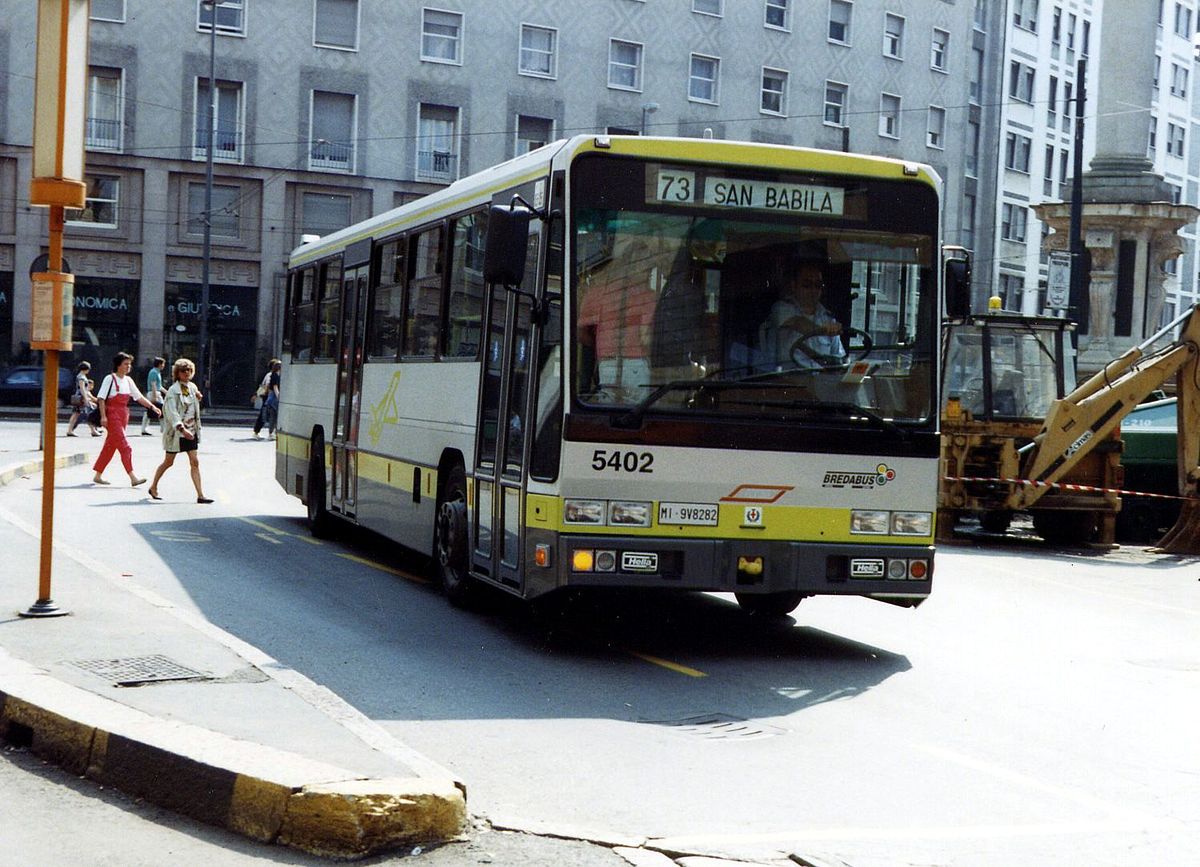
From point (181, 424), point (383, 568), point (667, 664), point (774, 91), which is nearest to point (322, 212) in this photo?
point (774, 91)

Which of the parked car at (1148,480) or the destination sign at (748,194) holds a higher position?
the destination sign at (748,194)

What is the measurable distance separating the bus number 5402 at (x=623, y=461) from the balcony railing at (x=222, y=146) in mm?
40793

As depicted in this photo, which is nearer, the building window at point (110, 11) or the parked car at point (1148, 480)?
the parked car at point (1148, 480)

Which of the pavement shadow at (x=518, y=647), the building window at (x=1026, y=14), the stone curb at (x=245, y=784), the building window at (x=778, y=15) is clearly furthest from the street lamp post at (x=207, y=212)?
the stone curb at (x=245, y=784)

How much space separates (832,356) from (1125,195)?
69.7 feet

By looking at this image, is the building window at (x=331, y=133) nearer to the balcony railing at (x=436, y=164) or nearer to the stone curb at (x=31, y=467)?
the balcony railing at (x=436, y=164)

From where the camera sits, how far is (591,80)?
5291 centimetres

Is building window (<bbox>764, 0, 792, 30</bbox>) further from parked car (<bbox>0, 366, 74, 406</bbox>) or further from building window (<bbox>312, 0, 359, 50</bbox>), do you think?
parked car (<bbox>0, 366, 74, 406</bbox>)

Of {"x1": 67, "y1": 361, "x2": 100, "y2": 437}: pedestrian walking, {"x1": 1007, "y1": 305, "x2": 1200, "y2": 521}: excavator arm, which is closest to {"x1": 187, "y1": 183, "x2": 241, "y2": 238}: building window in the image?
{"x1": 67, "y1": 361, "x2": 100, "y2": 437}: pedestrian walking

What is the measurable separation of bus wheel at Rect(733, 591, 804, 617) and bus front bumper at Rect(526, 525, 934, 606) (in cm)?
169

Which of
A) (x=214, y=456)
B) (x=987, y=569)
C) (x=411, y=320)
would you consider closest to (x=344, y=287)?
(x=411, y=320)

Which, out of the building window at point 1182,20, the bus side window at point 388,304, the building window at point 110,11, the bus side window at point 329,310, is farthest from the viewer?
the building window at point 1182,20

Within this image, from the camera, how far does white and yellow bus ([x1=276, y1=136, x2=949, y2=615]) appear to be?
927 cm

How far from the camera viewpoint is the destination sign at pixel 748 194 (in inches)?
371
